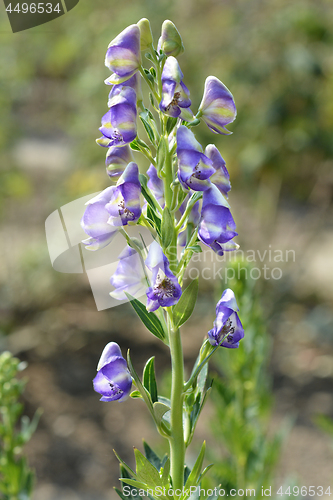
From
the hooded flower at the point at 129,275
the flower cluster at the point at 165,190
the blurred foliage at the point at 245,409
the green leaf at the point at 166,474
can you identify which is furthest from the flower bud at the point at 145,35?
the blurred foliage at the point at 245,409

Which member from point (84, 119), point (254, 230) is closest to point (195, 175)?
point (84, 119)

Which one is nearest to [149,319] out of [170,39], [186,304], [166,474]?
[186,304]

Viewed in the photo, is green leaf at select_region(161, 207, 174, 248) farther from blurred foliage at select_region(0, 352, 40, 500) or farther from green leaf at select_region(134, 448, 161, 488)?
blurred foliage at select_region(0, 352, 40, 500)

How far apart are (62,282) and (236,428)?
2994 millimetres

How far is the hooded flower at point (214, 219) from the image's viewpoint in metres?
0.78

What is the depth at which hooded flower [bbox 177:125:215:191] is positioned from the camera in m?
0.76

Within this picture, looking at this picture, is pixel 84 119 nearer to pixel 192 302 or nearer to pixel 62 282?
pixel 62 282

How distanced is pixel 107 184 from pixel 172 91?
13.3 feet

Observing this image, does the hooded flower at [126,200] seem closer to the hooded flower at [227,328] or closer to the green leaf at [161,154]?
the green leaf at [161,154]

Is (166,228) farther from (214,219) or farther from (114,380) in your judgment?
(114,380)

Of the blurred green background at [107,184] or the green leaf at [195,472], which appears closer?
the green leaf at [195,472]

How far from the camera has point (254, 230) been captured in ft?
17.4

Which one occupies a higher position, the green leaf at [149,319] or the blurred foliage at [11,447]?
the green leaf at [149,319]

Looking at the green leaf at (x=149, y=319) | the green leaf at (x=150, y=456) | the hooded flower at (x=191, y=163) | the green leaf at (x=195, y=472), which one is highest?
the hooded flower at (x=191, y=163)
